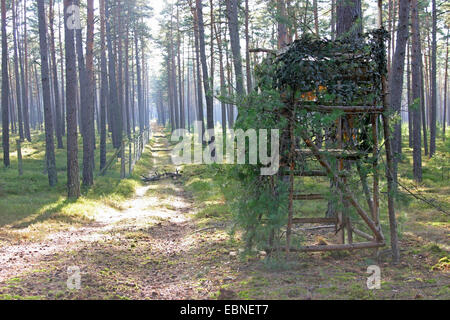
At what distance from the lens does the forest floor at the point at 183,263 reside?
188 inches

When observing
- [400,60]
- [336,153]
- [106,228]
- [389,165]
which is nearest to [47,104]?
[106,228]

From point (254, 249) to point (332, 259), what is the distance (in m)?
1.18

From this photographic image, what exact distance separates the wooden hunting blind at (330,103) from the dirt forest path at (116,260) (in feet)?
5.96

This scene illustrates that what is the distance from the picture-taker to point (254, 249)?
6477 millimetres

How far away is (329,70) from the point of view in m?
5.28

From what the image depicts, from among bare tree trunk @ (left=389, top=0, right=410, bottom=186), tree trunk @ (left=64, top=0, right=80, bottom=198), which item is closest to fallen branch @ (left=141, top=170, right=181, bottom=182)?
tree trunk @ (left=64, top=0, right=80, bottom=198)

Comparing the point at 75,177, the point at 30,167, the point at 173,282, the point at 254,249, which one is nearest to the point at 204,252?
the point at 254,249

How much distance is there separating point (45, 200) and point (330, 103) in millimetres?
9254

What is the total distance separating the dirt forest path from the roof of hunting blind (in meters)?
2.68

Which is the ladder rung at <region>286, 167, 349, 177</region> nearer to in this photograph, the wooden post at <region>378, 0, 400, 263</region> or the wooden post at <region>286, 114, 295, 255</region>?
the wooden post at <region>286, 114, 295, 255</region>

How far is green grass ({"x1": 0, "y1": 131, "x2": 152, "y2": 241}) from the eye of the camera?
910 cm

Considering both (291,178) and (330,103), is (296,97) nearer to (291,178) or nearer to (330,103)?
(330,103)

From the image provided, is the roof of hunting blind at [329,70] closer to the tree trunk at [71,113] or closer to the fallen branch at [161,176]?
the tree trunk at [71,113]

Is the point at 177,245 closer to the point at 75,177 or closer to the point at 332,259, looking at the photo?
the point at 332,259
